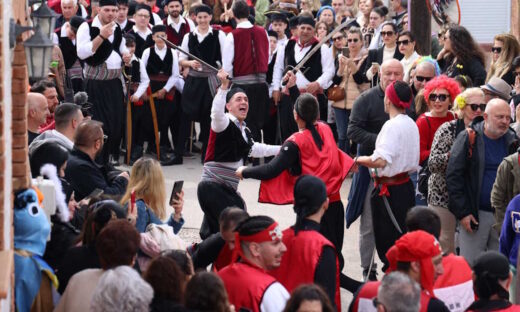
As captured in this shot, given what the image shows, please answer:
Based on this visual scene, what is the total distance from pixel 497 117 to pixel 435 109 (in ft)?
3.78

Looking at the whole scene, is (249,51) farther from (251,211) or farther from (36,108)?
(36,108)

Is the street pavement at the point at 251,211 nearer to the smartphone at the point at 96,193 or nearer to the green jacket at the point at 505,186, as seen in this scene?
the green jacket at the point at 505,186

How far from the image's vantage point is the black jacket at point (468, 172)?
8.89 m

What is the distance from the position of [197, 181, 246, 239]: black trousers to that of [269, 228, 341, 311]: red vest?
2296 mm

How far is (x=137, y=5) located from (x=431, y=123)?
678cm

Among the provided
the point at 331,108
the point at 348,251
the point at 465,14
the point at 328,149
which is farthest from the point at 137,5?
the point at 328,149

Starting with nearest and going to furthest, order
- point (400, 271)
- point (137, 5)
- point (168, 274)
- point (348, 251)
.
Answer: point (168, 274)
point (400, 271)
point (348, 251)
point (137, 5)

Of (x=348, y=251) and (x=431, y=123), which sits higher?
(x=431, y=123)

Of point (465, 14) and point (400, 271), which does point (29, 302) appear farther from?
point (465, 14)

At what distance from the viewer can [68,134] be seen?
8.93 m

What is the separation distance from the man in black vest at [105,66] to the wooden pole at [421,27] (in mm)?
3593

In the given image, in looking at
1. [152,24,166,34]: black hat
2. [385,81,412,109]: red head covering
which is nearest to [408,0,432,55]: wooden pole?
[152,24,166,34]: black hat

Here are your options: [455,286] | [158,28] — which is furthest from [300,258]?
[158,28]

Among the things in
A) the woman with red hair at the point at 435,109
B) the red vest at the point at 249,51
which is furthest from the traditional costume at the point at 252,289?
the red vest at the point at 249,51
